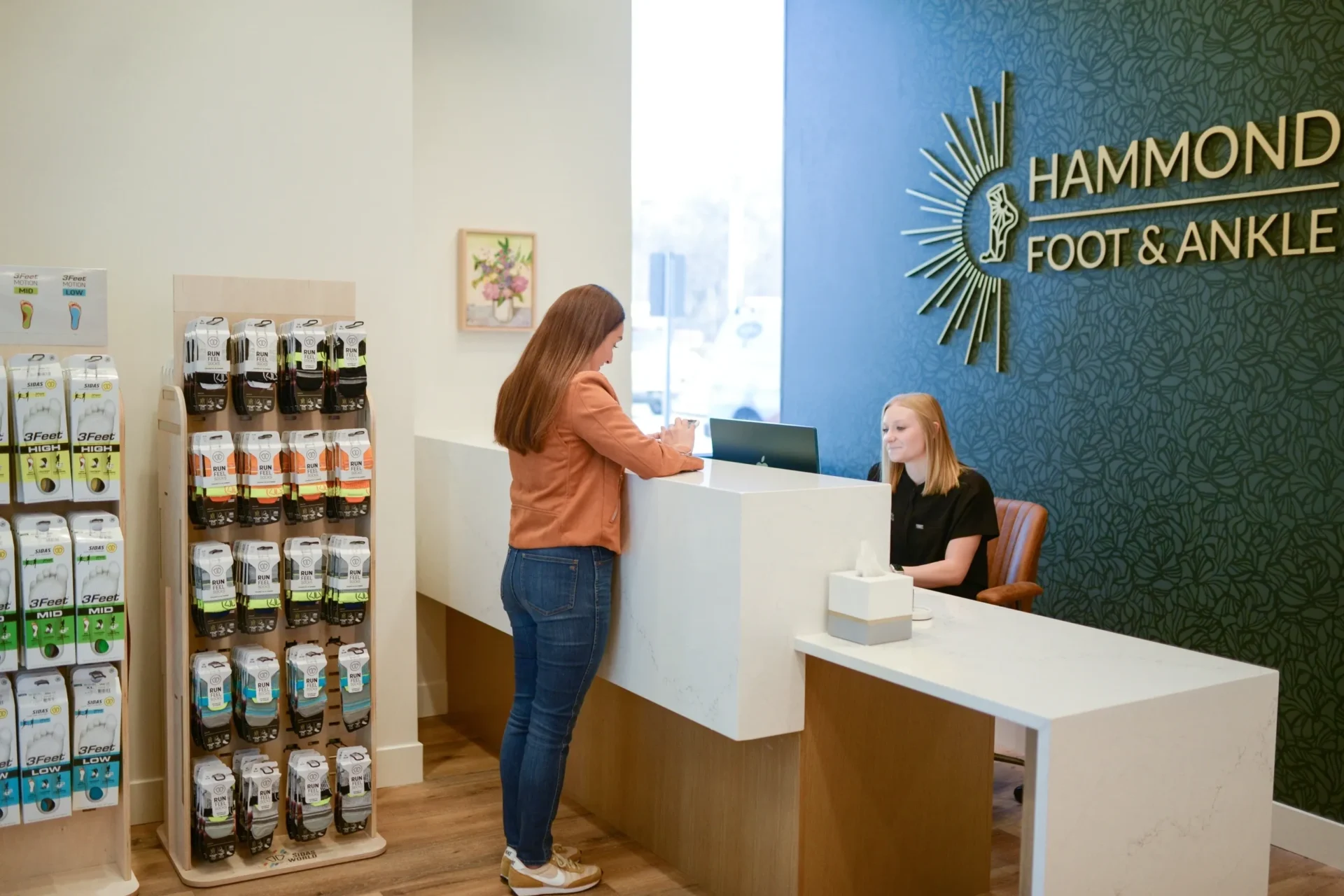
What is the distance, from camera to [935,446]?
3.63 meters

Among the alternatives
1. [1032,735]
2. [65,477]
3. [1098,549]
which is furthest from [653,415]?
[1032,735]

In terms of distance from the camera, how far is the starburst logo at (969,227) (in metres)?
4.36

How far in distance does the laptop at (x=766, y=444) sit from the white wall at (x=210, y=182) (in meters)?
1.12

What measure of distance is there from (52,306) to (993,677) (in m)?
2.45

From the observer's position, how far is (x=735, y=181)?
18.6 ft

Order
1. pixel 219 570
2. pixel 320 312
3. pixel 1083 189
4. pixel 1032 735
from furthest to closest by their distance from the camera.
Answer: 1. pixel 1083 189
2. pixel 320 312
3. pixel 219 570
4. pixel 1032 735

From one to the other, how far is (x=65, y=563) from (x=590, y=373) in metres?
1.36

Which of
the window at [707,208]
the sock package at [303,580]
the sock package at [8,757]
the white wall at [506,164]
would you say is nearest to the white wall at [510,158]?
the white wall at [506,164]

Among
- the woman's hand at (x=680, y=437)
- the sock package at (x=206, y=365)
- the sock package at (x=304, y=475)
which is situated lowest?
the sock package at (x=304, y=475)

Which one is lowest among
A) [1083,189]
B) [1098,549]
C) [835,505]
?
[1098,549]

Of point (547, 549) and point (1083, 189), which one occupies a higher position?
point (1083, 189)

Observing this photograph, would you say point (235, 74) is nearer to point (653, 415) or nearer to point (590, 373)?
point (590, 373)

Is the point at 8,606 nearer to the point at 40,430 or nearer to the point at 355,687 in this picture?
the point at 40,430

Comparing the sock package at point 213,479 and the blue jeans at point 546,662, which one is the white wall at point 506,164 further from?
the blue jeans at point 546,662
